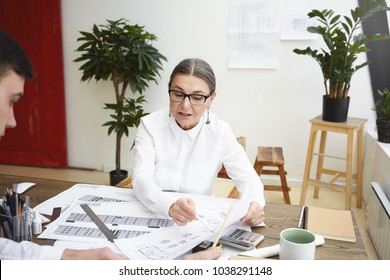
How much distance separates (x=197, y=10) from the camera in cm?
376

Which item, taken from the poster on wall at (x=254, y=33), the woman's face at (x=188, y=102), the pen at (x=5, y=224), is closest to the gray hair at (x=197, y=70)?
the woman's face at (x=188, y=102)

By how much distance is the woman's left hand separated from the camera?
131 cm

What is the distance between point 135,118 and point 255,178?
6.78ft

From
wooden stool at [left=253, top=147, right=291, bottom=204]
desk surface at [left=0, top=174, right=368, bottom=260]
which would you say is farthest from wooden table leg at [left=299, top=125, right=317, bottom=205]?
desk surface at [left=0, top=174, right=368, bottom=260]

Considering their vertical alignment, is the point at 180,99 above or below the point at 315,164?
above

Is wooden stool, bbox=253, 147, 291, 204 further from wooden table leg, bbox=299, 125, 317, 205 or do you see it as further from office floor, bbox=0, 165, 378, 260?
office floor, bbox=0, 165, 378, 260

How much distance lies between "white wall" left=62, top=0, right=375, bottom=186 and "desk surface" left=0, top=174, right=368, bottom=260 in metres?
2.38

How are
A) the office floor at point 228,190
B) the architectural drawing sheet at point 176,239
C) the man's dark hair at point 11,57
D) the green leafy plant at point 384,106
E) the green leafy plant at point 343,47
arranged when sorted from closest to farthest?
the man's dark hair at point 11,57
the architectural drawing sheet at point 176,239
the green leafy plant at point 343,47
the green leafy plant at point 384,106
the office floor at point 228,190

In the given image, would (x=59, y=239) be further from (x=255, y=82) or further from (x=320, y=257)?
(x=255, y=82)

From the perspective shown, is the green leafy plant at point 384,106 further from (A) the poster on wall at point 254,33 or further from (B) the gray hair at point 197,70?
(B) the gray hair at point 197,70

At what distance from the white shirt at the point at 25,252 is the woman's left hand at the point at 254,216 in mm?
589

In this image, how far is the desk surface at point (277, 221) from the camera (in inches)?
44.8

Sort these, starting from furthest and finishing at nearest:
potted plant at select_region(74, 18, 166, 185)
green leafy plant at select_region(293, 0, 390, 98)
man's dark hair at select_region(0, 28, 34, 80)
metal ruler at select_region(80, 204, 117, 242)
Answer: potted plant at select_region(74, 18, 166, 185), green leafy plant at select_region(293, 0, 390, 98), metal ruler at select_region(80, 204, 117, 242), man's dark hair at select_region(0, 28, 34, 80)
